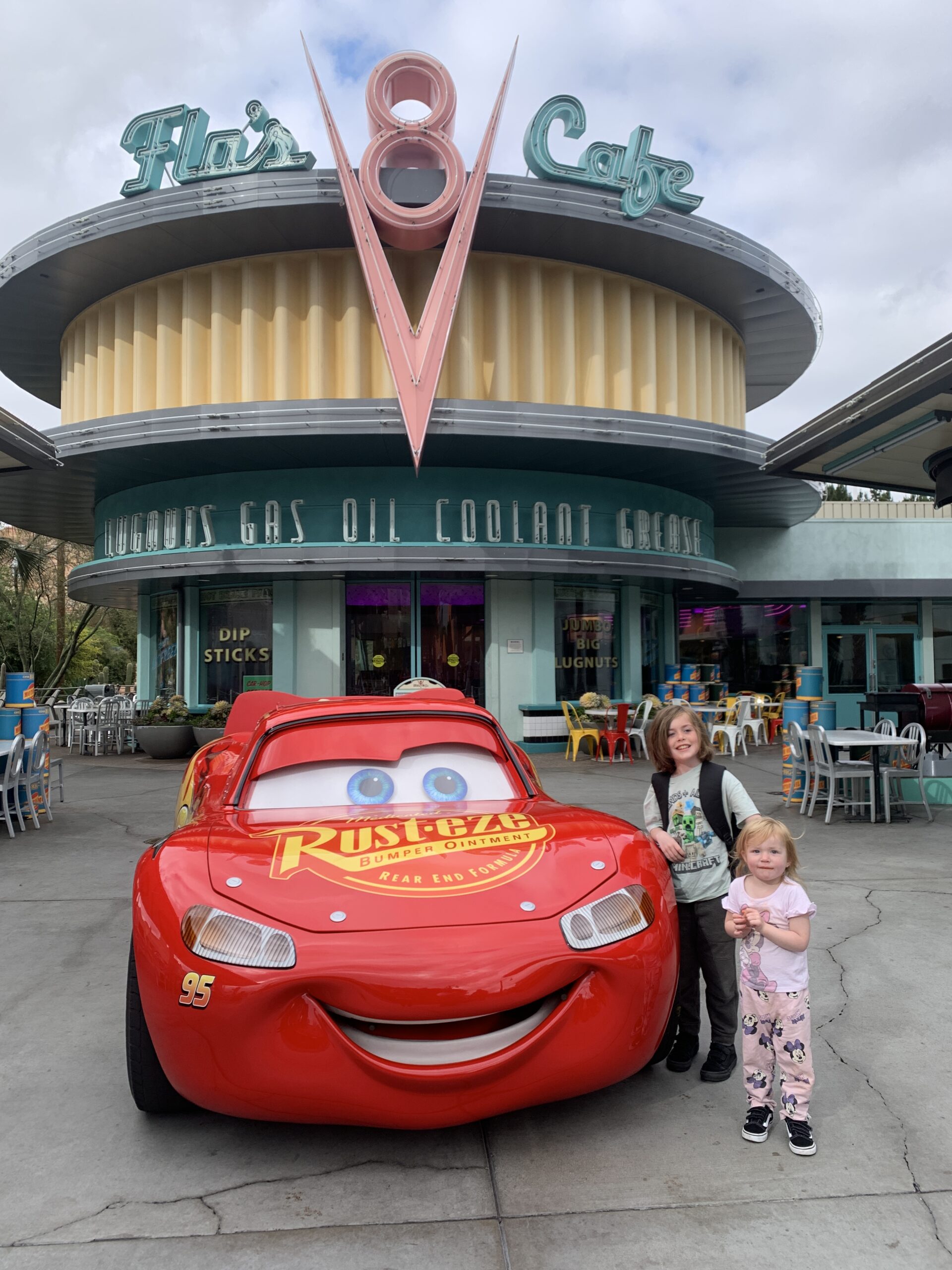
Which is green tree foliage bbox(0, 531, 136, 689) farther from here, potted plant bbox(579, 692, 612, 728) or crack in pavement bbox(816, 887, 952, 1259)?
crack in pavement bbox(816, 887, 952, 1259)

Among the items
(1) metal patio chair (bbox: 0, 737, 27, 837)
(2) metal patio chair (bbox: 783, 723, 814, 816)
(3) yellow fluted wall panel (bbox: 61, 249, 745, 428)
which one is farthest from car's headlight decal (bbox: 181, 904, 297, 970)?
(3) yellow fluted wall panel (bbox: 61, 249, 745, 428)

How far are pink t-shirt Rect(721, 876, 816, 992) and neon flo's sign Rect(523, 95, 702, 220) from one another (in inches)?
592

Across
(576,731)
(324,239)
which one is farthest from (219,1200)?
(324,239)

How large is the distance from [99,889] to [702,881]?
16.9 ft

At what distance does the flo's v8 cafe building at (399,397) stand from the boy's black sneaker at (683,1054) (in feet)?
38.4

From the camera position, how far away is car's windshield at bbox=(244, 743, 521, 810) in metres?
4.16

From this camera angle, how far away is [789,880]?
3275mm

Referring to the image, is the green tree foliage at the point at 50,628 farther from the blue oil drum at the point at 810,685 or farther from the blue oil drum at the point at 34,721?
the blue oil drum at the point at 810,685

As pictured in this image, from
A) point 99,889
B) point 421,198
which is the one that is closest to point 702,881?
point 99,889

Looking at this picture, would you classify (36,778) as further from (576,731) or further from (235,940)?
(576,731)

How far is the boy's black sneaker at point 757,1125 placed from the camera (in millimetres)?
3121

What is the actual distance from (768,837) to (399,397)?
40.7ft

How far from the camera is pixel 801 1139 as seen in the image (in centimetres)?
304

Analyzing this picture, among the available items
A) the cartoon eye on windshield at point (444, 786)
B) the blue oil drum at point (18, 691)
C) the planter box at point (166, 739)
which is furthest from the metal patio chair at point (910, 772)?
the planter box at point (166, 739)
